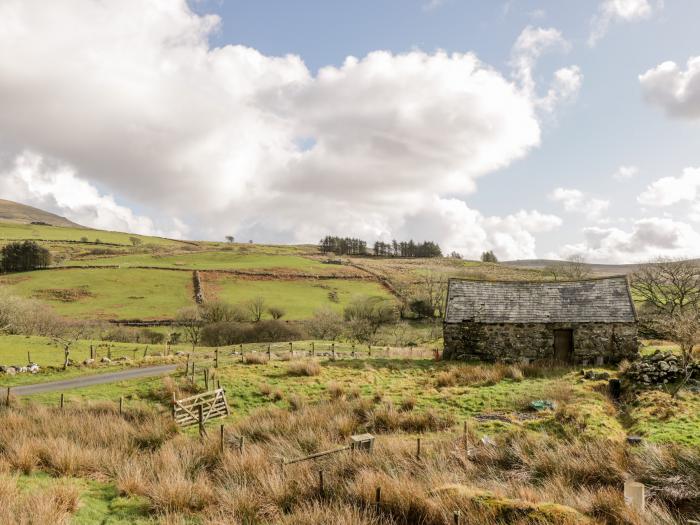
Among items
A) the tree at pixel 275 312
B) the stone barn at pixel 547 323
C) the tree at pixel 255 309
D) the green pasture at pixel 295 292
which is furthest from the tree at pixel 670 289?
the tree at pixel 255 309

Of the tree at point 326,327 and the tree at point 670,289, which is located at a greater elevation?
the tree at point 670,289

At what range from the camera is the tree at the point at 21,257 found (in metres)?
81.4

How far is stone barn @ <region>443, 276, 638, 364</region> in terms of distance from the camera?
87.8 ft

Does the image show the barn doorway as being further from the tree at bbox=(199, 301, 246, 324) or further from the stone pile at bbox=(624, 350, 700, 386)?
the tree at bbox=(199, 301, 246, 324)

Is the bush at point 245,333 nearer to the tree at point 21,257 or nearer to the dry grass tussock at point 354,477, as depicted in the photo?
the dry grass tussock at point 354,477

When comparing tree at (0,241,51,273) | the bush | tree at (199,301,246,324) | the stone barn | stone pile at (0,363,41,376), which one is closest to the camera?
stone pile at (0,363,41,376)

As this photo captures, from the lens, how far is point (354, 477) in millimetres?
7504

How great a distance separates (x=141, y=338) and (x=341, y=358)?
32.9m

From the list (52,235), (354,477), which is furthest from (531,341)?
(52,235)

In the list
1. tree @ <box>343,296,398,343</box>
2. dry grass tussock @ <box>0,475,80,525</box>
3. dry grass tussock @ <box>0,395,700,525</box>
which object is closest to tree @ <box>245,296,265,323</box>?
tree @ <box>343,296,398,343</box>

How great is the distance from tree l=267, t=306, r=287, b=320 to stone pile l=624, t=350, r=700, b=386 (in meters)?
46.6

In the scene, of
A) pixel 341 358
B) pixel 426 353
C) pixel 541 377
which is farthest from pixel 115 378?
pixel 541 377

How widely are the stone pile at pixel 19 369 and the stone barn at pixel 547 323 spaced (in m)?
25.8

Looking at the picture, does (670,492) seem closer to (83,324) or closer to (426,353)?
(426,353)
